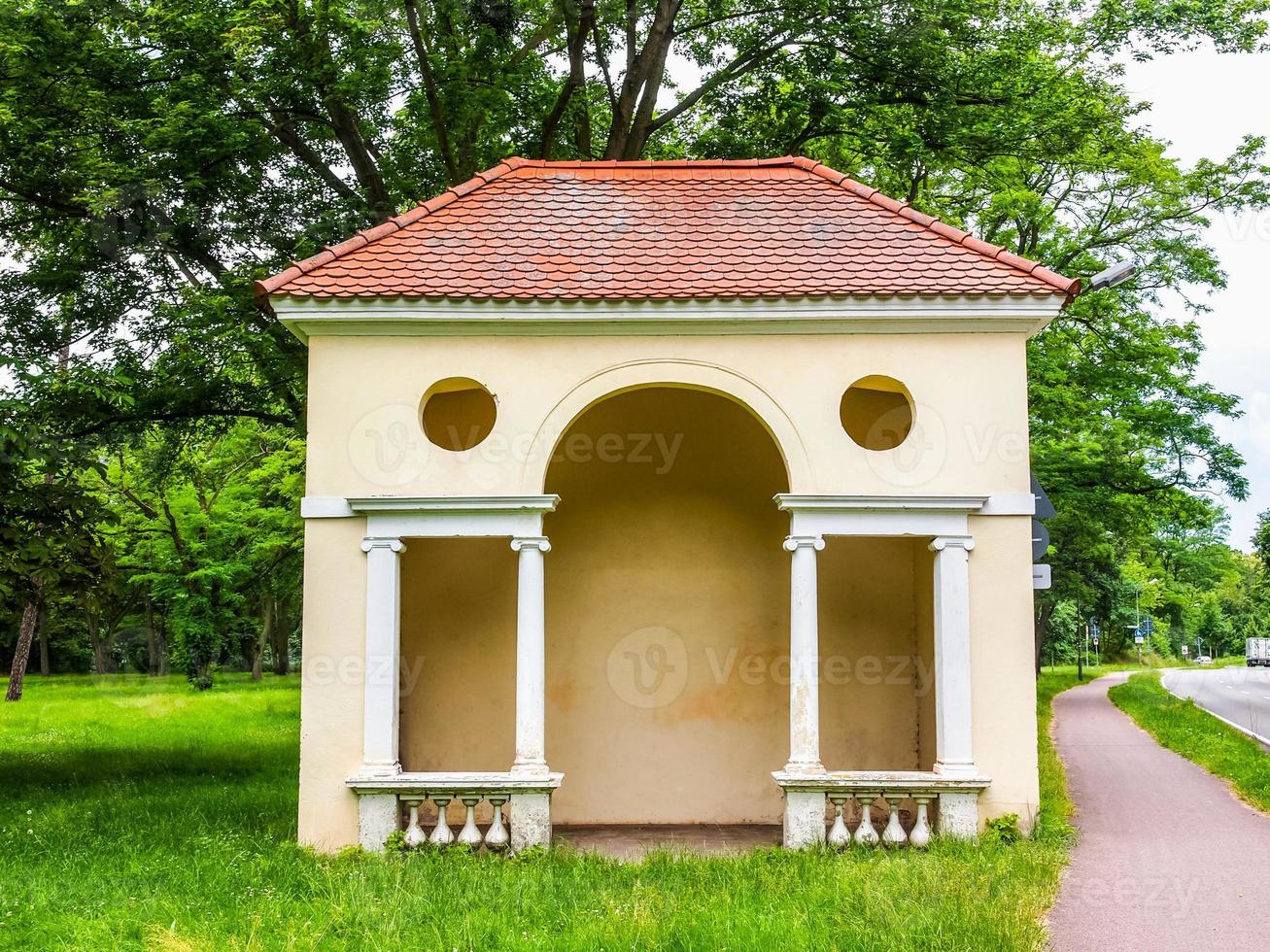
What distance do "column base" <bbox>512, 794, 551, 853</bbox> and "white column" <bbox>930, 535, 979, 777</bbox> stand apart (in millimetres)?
3134

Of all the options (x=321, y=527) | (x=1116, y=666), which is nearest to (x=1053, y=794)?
(x=321, y=527)

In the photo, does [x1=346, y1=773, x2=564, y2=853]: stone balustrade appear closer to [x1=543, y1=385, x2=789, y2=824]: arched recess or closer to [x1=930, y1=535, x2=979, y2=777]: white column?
[x1=543, y1=385, x2=789, y2=824]: arched recess

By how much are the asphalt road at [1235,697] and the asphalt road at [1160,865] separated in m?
6.69

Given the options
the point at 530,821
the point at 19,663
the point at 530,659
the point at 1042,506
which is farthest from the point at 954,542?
the point at 19,663

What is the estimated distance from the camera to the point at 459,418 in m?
11.5

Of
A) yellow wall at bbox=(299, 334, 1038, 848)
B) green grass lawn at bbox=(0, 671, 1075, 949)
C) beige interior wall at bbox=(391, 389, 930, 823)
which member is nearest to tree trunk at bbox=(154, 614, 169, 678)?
green grass lawn at bbox=(0, 671, 1075, 949)

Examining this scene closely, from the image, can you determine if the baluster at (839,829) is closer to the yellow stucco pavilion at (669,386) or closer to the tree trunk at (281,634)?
the yellow stucco pavilion at (669,386)

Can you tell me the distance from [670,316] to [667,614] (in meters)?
3.31

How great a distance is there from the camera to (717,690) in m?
11.7

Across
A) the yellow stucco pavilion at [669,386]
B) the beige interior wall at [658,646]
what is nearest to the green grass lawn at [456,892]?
the yellow stucco pavilion at [669,386]

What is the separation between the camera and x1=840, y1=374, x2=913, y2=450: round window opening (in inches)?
455

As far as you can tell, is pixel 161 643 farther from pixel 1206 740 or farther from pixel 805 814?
pixel 805 814

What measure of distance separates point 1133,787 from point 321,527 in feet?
30.0

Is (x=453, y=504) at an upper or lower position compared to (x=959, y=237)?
lower
